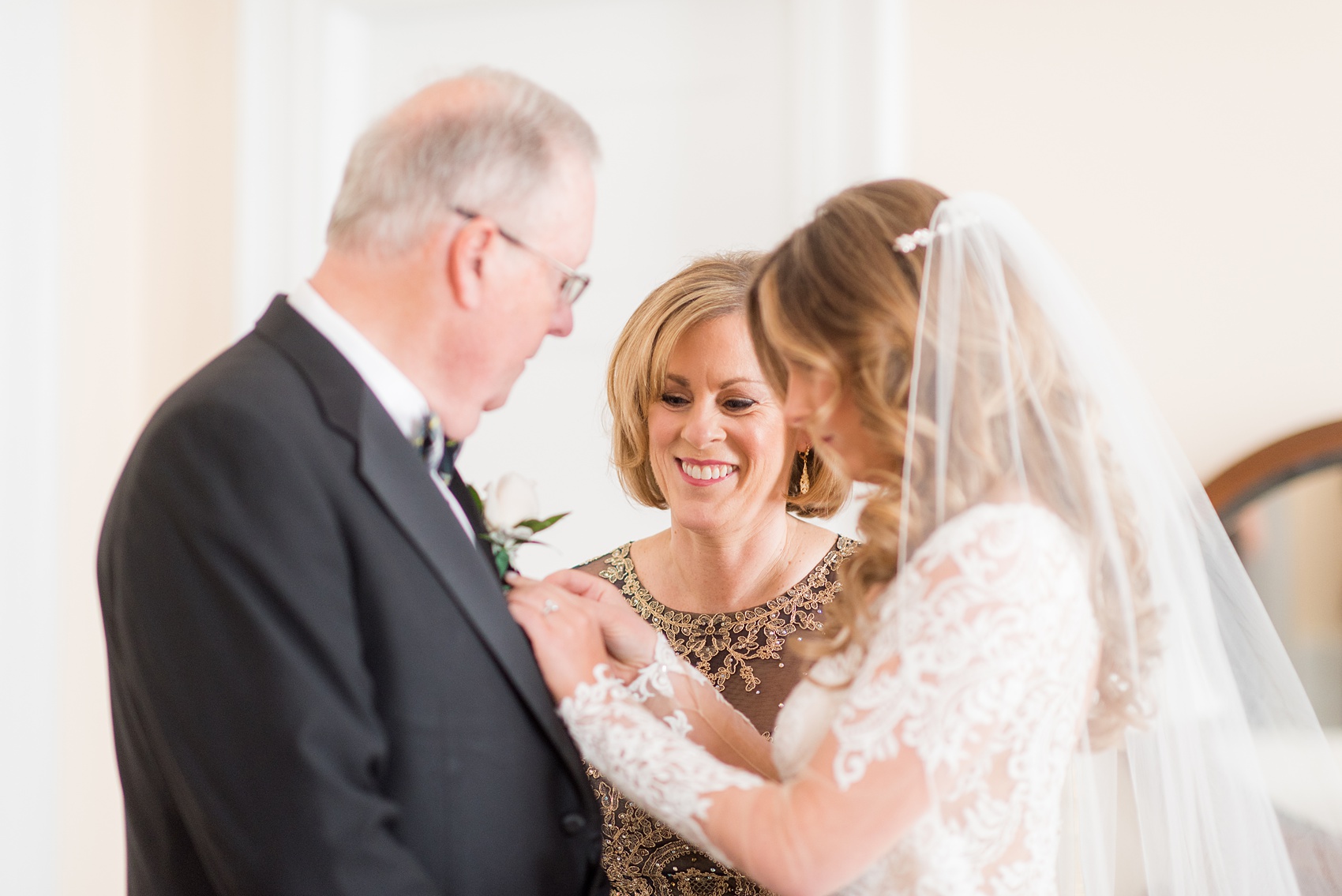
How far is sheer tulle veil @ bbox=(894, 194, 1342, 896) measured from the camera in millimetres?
1280

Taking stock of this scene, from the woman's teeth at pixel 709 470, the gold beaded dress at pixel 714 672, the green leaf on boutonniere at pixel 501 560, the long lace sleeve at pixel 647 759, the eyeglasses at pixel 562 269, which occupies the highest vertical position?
the eyeglasses at pixel 562 269

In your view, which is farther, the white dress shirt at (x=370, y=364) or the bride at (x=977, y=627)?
the white dress shirt at (x=370, y=364)

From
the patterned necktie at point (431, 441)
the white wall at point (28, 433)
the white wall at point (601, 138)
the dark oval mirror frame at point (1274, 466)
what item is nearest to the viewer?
the patterned necktie at point (431, 441)

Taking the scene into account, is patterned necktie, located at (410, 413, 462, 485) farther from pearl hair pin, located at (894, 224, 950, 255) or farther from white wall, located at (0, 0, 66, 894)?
white wall, located at (0, 0, 66, 894)

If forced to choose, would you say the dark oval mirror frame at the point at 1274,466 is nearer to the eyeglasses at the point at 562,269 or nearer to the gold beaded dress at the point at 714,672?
the gold beaded dress at the point at 714,672

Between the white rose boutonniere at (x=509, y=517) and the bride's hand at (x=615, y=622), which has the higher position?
the white rose boutonniere at (x=509, y=517)

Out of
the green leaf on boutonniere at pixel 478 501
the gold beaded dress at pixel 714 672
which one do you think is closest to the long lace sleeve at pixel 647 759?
the green leaf on boutonniere at pixel 478 501

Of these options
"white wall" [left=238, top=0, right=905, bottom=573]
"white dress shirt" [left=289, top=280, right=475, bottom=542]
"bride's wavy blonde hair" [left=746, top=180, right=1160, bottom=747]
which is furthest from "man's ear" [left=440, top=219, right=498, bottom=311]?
"white wall" [left=238, top=0, right=905, bottom=573]

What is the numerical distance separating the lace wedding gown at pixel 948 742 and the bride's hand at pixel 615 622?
0.28 metres

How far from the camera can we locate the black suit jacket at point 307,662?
1.12 m

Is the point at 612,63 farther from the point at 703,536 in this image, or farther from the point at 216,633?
the point at 216,633

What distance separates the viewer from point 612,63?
3037 millimetres

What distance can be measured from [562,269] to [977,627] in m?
0.68

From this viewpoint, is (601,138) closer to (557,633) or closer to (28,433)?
(28,433)
